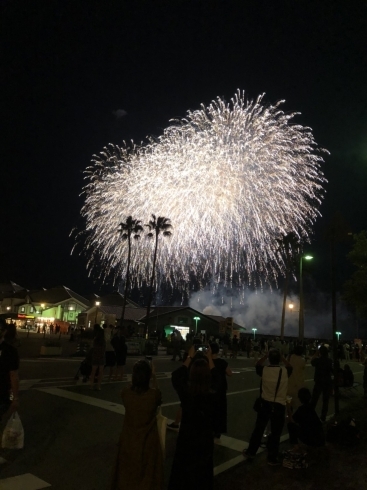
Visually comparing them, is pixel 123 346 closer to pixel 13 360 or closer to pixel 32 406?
pixel 32 406

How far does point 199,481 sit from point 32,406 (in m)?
5.96

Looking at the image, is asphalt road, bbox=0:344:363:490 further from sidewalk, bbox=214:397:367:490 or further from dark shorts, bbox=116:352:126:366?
dark shorts, bbox=116:352:126:366

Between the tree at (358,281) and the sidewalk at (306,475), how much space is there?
1057 centimetres

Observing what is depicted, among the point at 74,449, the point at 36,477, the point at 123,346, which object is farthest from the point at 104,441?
the point at 123,346

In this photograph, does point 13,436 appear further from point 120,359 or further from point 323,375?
point 120,359

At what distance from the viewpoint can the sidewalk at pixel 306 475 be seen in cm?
488

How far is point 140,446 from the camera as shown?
358 cm

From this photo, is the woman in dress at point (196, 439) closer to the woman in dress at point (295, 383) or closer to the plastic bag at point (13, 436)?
the plastic bag at point (13, 436)

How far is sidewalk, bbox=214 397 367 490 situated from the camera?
16.0 ft

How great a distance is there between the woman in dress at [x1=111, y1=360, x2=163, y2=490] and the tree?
1388 cm

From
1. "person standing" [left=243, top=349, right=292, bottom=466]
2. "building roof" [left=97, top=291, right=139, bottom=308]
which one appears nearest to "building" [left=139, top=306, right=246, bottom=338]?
"building roof" [left=97, top=291, right=139, bottom=308]

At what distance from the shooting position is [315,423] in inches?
240

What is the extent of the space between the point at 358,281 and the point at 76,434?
12.8 metres

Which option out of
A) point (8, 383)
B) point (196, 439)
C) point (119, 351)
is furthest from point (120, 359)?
point (196, 439)
